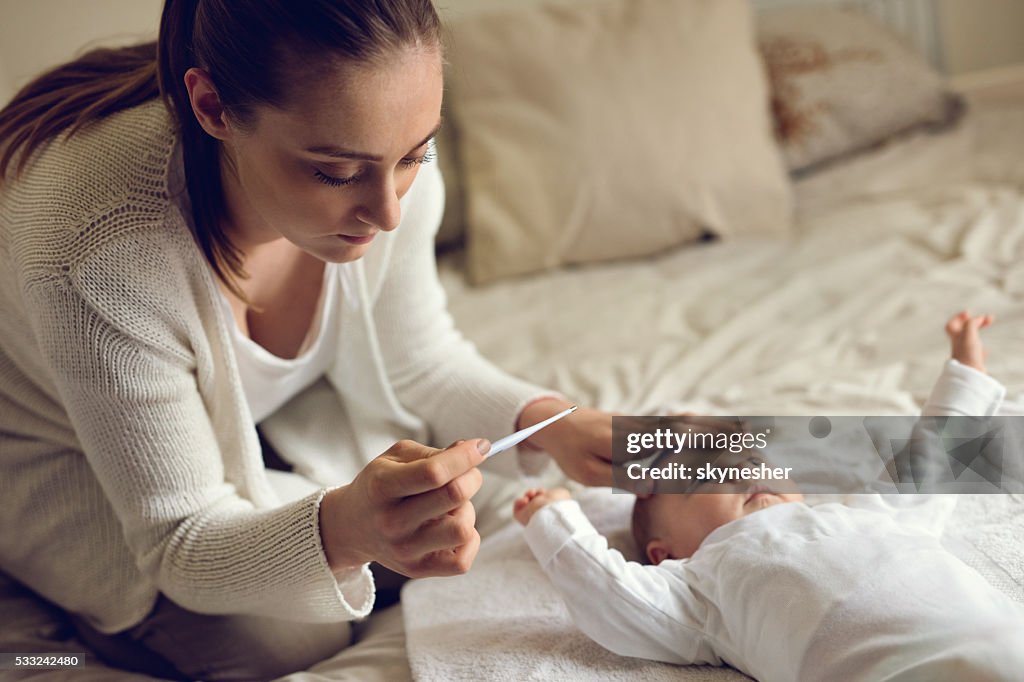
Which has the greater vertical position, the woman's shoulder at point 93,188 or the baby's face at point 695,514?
the woman's shoulder at point 93,188

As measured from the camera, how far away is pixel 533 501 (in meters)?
1.02

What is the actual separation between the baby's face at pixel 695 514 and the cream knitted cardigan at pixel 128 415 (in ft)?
1.05

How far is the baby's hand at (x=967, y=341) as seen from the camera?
3.63ft

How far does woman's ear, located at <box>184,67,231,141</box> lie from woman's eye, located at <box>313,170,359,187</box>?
0.09 metres

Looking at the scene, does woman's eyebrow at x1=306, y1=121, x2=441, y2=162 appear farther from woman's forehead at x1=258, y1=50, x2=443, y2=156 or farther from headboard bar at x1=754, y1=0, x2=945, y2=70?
headboard bar at x1=754, y1=0, x2=945, y2=70

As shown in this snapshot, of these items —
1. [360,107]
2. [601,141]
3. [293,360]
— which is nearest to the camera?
[360,107]

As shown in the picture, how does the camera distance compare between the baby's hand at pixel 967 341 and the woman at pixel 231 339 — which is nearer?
the woman at pixel 231 339

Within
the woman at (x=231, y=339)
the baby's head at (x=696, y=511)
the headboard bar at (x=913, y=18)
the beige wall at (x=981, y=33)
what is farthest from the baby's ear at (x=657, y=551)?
the beige wall at (x=981, y=33)

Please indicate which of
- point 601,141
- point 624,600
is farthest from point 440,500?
point 601,141

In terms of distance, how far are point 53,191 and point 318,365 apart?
38 centimetres

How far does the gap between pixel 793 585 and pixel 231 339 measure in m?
0.60

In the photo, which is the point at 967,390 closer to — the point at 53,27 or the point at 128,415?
the point at 128,415

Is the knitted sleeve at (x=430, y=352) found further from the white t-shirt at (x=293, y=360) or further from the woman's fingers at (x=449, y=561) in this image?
the woman's fingers at (x=449, y=561)

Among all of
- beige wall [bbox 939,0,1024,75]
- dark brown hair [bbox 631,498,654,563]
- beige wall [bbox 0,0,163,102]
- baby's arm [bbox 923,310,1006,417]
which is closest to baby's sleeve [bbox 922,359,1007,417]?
baby's arm [bbox 923,310,1006,417]
